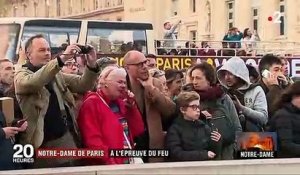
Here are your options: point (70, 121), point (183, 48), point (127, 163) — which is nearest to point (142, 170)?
point (127, 163)

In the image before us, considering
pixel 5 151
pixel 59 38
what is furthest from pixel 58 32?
pixel 5 151

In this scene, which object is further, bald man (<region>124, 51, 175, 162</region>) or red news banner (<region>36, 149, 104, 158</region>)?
bald man (<region>124, 51, 175, 162</region>)

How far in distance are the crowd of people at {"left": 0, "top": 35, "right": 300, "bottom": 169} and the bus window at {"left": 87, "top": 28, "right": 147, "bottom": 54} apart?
10.2m

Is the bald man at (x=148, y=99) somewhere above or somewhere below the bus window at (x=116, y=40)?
below

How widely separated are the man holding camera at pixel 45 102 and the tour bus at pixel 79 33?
10367mm

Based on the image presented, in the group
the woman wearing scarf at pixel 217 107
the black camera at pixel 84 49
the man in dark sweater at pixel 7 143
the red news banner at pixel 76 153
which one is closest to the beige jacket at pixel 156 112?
the woman wearing scarf at pixel 217 107

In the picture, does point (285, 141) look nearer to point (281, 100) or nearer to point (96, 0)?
point (281, 100)

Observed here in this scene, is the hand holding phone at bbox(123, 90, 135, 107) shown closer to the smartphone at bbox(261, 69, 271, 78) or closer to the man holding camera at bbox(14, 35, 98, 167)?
the man holding camera at bbox(14, 35, 98, 167)

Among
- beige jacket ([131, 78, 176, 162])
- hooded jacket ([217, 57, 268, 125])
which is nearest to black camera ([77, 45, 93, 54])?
beige jacket ([131, 78, 176, 162])

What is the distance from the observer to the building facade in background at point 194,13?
37.1 metres

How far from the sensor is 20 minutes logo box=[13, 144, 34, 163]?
5.54 m

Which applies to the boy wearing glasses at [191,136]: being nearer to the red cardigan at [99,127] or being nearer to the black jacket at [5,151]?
the red cardigan at [99,127]

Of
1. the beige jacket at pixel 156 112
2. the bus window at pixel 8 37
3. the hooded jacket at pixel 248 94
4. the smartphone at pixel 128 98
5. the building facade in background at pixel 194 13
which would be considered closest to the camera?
the smartphone at pixel 128 98

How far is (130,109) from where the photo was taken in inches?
244
